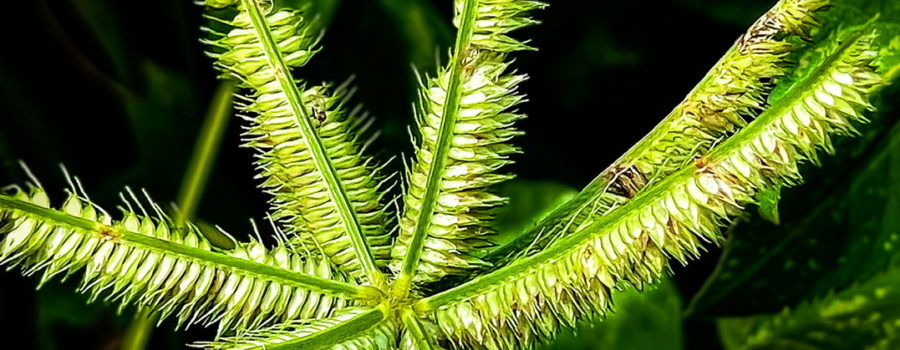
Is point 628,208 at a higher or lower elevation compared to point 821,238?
lower

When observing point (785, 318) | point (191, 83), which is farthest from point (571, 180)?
point (191, 83)

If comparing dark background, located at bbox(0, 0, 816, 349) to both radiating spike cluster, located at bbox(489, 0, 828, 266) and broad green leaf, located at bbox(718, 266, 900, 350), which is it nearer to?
broad green leaf, located at bbox(718, 266, 900, 350)

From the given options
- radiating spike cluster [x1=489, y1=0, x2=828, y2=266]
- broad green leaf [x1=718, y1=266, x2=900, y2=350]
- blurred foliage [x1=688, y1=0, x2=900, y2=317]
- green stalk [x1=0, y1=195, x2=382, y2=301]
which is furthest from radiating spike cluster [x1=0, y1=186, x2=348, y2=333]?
broad green leaf [x1=718, y1=266, x2=900, y2=350]

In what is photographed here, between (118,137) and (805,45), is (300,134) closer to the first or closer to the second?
(805,45)

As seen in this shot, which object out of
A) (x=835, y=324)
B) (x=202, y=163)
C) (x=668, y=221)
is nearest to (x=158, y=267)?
(x=668, y=221)

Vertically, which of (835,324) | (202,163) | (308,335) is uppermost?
(202,163)

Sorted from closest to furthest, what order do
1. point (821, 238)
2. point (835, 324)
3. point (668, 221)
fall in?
1. point (668, 221)
2. point (821, 238)
3. point (835, 324)

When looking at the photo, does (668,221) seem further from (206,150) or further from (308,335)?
(206,150)
